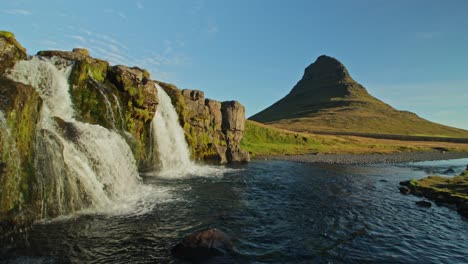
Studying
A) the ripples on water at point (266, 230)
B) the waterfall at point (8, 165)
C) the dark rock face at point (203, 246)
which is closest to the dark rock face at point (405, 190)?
the ripples on water at point (266, 230)

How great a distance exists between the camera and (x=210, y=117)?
65.9 meters

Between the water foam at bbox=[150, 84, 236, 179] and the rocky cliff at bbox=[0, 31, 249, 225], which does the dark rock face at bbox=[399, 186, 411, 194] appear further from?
the rocky cliff at bbox=[0, 31, 249, 225]

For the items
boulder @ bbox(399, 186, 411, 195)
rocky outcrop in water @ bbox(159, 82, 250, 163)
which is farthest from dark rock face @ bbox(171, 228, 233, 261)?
rocky outcrop in water @ bbox(159, 82, 250, 163)

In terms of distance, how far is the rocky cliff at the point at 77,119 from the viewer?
55.2 ft

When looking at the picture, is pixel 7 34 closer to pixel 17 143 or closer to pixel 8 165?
pixel 17 143

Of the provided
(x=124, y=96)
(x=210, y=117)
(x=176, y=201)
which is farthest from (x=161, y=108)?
(x=176, y=201)

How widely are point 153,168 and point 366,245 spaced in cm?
3284

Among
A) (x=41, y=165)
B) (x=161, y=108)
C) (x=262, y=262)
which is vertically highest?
(x=161, y=108)

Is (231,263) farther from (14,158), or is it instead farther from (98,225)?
(14,158)

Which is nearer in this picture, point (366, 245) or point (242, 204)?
point (366, 245)

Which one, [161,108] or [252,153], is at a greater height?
[161,108]

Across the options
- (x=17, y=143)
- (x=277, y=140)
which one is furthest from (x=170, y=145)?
(x=277, y=140)

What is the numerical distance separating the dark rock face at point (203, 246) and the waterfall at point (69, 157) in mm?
9438

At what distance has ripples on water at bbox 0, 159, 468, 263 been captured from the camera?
591 inches
